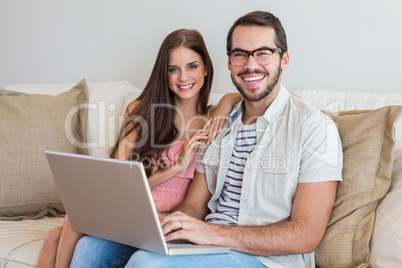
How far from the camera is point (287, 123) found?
150 cm

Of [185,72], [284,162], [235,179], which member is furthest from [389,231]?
[185,72]

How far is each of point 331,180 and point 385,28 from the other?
78cm

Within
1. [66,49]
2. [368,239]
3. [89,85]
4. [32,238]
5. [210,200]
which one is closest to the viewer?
[368,239]

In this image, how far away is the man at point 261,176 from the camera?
1352 mm

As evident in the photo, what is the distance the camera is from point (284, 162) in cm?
143

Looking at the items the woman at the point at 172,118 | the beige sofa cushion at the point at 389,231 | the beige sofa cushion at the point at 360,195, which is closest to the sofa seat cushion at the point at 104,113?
the woman at the point at 172,118

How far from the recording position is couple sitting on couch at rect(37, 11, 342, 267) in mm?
1362

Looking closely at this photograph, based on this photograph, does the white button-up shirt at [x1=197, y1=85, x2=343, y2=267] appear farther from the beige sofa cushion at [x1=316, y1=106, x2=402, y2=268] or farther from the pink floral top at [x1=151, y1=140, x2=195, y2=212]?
the pink floral top at [x1=151, y1=140, x2=195, y2=212]

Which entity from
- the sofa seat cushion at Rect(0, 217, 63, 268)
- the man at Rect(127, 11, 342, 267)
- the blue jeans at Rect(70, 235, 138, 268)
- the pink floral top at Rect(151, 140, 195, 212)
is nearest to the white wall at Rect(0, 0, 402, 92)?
the man at Rect(127, 11, 342, 267)

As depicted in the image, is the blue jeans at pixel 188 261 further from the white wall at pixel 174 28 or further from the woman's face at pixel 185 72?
the white wall at pixel 174 28

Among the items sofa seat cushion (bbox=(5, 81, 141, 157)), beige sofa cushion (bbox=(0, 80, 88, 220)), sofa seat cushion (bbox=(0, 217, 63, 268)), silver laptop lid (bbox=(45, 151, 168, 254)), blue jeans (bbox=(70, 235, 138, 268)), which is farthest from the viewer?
sofa seat cushion (bbox=(5, 81, 141, 157))

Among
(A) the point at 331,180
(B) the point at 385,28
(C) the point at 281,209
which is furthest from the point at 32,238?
(B) the point at 385,28

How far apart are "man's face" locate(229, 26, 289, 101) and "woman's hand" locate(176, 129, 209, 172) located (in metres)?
0.26

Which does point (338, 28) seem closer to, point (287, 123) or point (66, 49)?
point (287, 123)
